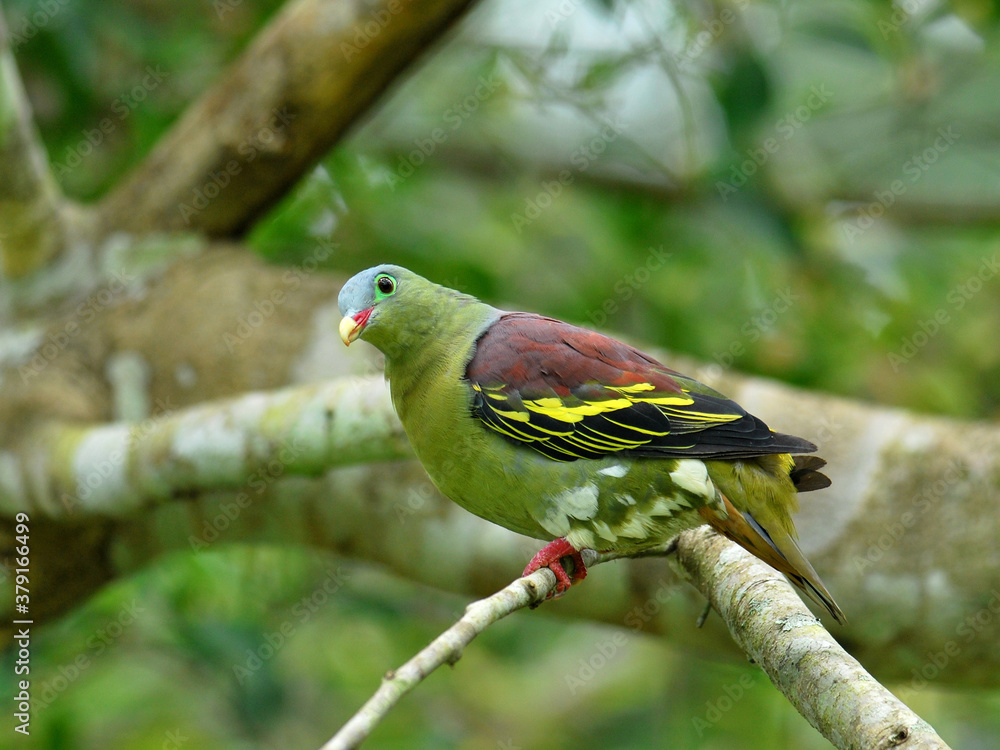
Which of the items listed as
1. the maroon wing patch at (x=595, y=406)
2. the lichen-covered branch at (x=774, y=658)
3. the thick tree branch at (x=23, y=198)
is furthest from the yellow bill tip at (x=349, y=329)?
the thick tree branch at (x=23, y=198)

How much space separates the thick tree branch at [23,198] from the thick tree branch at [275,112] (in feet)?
0.88

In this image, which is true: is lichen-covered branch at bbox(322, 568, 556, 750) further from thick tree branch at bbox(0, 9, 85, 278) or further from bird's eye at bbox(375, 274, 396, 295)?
thick tree branch at bbox(0, 9, 85, 278)

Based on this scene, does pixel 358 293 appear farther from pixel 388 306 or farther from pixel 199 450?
pixel 199 450

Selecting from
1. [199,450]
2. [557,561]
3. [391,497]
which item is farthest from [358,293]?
[391,497]

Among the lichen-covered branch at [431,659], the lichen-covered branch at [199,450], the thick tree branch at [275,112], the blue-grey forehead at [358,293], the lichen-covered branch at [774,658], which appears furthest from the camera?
the thick tree branch at [275,112]

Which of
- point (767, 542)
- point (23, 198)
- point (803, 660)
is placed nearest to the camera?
point (803, 660)

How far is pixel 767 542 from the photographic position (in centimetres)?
270

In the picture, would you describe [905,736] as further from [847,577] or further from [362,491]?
[362,491]

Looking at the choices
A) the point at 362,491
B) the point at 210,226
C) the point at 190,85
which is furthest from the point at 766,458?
the point at 190,85

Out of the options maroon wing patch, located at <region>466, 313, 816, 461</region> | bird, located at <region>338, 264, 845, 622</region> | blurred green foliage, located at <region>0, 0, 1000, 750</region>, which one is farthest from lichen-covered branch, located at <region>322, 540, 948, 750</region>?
blurred green foliage, located at <region>0, 0, 1000, 750</region>

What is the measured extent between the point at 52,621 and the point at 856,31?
16.2 feet

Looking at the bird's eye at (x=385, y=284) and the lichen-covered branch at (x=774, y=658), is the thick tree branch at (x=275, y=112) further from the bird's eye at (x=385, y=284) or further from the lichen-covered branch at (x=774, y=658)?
the lichen-covered branch at (x=774, y=658)

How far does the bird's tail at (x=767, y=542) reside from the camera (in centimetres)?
266

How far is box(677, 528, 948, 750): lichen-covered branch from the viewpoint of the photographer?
6.23 feet
